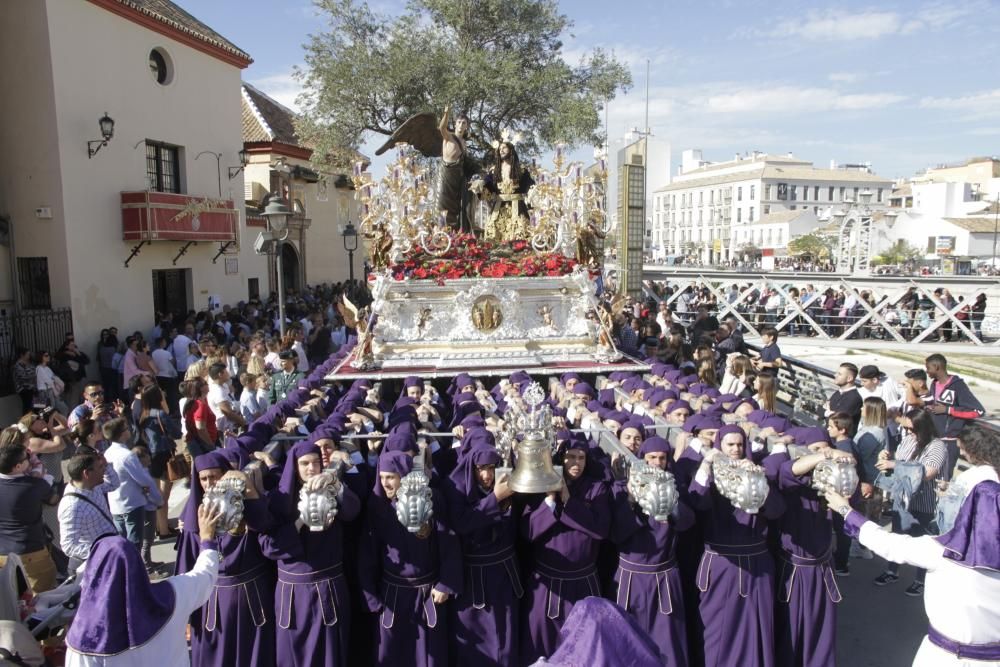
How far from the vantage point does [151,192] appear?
15281mm

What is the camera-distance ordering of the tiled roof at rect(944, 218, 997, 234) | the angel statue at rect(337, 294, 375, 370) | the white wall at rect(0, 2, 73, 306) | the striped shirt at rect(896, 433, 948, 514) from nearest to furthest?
the striped shirt at rect(896, 433, 948, 514) < the angel statue at rect(337, 294, 375, 370) < the white wall at rect(0, 2, 73, 306) < the tiled roof at rect(944, 218, 997, 234)

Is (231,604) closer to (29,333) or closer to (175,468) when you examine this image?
(175,468)

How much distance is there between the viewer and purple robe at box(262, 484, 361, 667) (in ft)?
13.7

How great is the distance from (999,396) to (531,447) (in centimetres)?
1427

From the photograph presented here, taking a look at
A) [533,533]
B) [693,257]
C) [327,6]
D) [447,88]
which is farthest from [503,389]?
[693,257]

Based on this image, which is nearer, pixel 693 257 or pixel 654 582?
pixel 654 582

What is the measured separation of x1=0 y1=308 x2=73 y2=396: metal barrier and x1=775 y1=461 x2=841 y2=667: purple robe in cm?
1224

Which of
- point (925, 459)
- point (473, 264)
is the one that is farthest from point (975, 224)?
point (925, 459)

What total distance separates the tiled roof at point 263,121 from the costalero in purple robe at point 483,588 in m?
22.5

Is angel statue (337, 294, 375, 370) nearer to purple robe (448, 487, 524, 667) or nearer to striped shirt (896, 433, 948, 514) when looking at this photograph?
purple robe (448, 487, 524, 667)

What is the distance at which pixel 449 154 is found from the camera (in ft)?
39.3

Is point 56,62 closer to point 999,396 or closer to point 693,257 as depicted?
point 999,396

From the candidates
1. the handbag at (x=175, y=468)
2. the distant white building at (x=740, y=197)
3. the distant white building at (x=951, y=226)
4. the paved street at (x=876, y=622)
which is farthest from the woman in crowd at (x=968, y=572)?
the distant white building at (x=740, y=197)

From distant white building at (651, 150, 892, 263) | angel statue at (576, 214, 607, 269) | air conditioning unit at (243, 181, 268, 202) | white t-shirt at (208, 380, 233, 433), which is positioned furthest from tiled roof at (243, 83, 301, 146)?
distant white building at (651, 150, 892, 263)
